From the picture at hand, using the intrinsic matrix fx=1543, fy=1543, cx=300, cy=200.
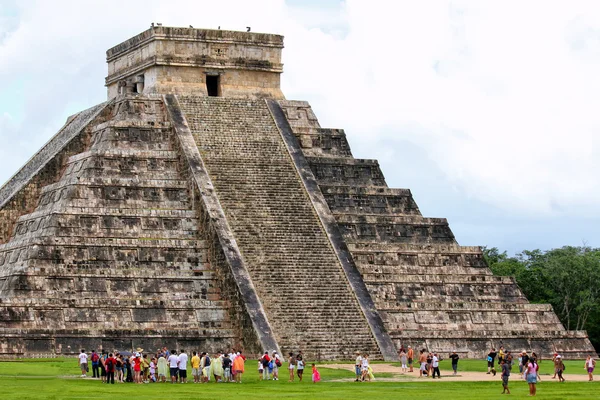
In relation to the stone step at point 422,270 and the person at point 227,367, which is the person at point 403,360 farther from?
the stone step at point 422,270

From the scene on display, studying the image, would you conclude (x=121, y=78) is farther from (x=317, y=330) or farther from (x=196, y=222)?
(x=317, y=330)

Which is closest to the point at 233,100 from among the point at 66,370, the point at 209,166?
the point at 209,166

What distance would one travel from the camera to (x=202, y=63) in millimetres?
53094

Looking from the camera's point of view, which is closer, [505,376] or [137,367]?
[505,376]

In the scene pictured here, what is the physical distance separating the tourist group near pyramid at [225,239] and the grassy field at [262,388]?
3788mm

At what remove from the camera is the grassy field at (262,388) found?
3338 cm

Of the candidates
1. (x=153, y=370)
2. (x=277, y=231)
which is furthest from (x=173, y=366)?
(x=277, y=231)

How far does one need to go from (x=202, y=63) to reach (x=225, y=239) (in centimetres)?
884

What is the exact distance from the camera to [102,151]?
160 ft

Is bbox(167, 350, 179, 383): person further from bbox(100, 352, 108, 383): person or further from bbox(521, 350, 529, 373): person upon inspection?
bbox(521, 350, 529, 373): person

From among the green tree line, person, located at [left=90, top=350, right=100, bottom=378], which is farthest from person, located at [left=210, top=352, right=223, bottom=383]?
the green tree line

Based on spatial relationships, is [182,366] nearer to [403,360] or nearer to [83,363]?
[83,363]

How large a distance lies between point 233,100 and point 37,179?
7381 mm

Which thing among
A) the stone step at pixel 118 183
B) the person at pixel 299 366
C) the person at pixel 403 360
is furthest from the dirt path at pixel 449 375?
the stone step at pixel 118 183
